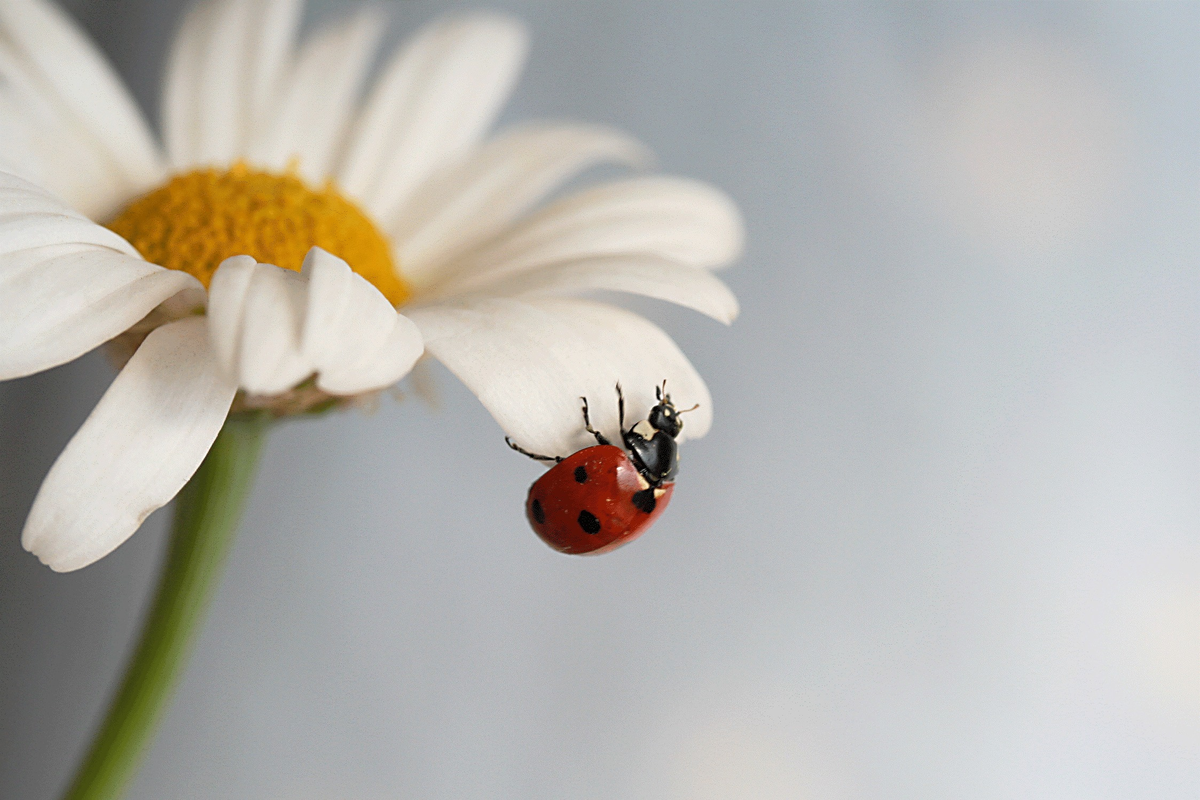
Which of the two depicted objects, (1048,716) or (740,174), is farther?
(740,174)

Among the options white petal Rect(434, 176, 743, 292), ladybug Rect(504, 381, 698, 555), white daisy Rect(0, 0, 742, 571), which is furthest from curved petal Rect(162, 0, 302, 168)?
ladybug Rect(504, 381, 698, 555)

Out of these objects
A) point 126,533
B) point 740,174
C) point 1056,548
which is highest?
point 740,174

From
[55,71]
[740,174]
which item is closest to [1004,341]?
[740,174]

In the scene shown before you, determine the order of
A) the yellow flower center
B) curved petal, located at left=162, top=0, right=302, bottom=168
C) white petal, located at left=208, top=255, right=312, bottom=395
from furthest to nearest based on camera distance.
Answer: curved petal, located at left=162, top=0, right=302, bottom=168 < the yellow flower center < white petal, located at left=208, top=255, right=312, bottom=395

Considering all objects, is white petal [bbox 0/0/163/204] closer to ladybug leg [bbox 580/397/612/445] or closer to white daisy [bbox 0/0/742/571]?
white daisy [bbox 0/0/742/571]

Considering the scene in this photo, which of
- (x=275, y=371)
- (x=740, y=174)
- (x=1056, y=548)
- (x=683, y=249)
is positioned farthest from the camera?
(x=740, y=174)

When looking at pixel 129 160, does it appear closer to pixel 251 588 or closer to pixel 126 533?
pixel 126 533

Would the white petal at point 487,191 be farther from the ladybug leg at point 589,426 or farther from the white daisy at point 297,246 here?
the ladybug leg at point 589,426

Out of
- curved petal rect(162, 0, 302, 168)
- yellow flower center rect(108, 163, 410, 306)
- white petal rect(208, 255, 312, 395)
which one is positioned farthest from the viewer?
curved petal rect(162, 0, 302, 168)
